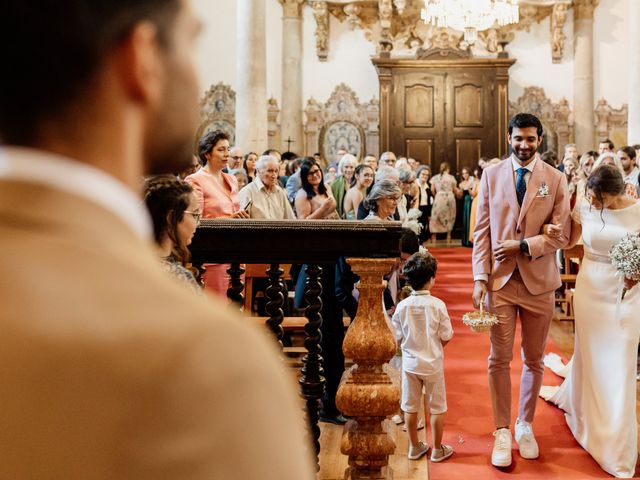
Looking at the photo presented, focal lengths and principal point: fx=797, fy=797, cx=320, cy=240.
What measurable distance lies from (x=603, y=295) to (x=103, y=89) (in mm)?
4459

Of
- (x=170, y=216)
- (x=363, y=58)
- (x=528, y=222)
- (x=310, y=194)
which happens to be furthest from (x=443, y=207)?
(x=170, y=216)

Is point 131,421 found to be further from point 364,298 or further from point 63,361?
point 364,298

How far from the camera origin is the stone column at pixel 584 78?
17.2 meters

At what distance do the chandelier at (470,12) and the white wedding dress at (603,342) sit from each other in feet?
23.8

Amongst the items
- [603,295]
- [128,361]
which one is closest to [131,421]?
[128,361]

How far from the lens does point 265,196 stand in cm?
634

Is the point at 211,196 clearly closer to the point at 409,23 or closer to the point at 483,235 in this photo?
the point at 483,235

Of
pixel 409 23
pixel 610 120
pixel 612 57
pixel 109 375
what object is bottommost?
pixel 109 375

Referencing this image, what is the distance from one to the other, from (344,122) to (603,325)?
13.3m

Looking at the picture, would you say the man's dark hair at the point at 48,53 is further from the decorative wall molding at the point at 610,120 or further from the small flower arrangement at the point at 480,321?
the decorative wall molding at the point at 610,120

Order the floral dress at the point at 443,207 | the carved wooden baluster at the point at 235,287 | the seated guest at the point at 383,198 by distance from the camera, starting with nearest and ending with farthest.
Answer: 1. the carved wooden baluster at the point at 235,287
2. the seated guest at the point at 383,198
3. the floral dress at the point at 443,207

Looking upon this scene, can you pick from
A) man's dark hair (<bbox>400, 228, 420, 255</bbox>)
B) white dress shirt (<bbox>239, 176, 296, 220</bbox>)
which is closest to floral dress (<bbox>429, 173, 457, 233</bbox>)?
white dress shirt (<bbox>239, 176, 296, 220</bbox>)

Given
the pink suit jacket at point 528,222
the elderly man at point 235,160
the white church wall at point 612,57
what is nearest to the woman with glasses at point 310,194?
the elderly man at point 235,160

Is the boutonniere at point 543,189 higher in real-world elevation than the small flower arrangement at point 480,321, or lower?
higher
